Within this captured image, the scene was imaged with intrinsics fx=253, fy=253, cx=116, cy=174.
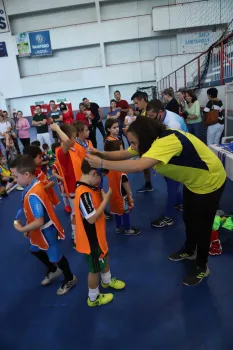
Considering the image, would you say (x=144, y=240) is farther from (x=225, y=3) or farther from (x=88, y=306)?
(x=225, y=3)

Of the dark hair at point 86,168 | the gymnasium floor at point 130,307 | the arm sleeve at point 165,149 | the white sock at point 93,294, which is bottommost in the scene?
the gymnasium floor at point 130,307

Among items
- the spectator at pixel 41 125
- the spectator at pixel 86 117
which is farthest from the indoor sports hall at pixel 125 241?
the spectator at pixel 86 117

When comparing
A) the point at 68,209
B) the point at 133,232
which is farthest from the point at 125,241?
the point at 68,209

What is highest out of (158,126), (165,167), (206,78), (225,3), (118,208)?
(225,3)

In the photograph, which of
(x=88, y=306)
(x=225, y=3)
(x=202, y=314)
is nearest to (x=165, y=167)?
(x=202, y=314)

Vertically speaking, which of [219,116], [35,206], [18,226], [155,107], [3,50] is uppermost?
[3,50]

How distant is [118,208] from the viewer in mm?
2736

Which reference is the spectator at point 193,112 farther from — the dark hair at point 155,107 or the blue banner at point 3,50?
the blue banner at point 3,50

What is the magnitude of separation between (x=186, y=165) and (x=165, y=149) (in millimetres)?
250

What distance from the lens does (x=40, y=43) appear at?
48.6 ft

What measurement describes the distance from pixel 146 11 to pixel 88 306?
16366 millimetres

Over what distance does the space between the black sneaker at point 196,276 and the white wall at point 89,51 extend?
14.3m

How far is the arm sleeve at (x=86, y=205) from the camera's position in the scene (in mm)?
1679

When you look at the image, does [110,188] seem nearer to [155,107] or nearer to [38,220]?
[38,220]
